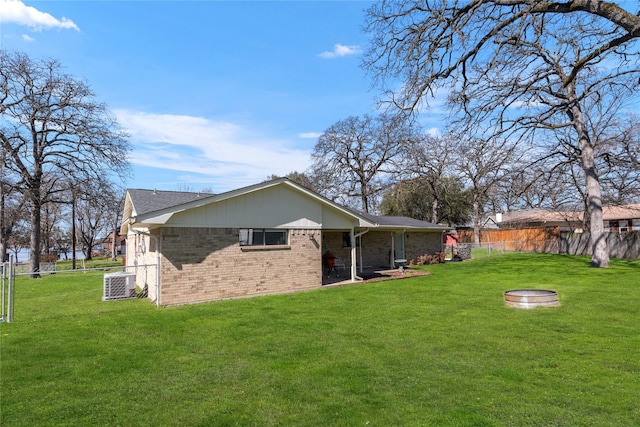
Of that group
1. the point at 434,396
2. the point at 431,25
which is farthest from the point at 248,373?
the point at 431,25

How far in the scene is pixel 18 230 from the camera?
1592 inches

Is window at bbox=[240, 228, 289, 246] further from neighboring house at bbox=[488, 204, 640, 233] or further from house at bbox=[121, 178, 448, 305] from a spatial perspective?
neighboring house at bbox=[488, 204, 640, 233]

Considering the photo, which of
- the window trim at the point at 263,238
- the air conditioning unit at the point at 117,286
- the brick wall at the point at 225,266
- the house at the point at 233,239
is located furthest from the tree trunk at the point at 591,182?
the air conditioning unit at the point at 117,286

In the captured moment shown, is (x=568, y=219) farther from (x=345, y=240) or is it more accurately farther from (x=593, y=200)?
(x=345, y=240)

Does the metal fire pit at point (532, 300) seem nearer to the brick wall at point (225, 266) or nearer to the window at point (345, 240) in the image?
the brick wall at point (225, 266)

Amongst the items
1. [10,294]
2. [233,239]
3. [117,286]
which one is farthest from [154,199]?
[10,294]

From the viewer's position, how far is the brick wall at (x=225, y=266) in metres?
11.1

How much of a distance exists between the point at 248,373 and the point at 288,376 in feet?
1.98

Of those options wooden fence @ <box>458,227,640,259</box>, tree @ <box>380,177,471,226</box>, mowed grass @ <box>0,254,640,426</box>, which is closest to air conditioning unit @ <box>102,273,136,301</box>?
mowed grass @ <box>0,254,640,426</box>

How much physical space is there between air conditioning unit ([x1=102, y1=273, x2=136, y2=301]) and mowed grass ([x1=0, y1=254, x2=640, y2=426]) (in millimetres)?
1874

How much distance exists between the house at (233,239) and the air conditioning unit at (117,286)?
633 mm

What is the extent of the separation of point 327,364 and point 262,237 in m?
7.70

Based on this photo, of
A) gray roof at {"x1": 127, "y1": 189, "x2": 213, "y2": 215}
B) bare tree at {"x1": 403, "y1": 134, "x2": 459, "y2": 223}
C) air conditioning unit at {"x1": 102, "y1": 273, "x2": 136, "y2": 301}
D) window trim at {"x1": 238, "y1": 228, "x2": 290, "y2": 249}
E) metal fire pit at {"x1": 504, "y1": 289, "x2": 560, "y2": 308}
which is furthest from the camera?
bare tree at {"x1": 403, "y1": 134, "x2": 459, "y2": 223}

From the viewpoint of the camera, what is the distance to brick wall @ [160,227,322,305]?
11078 millimetres
